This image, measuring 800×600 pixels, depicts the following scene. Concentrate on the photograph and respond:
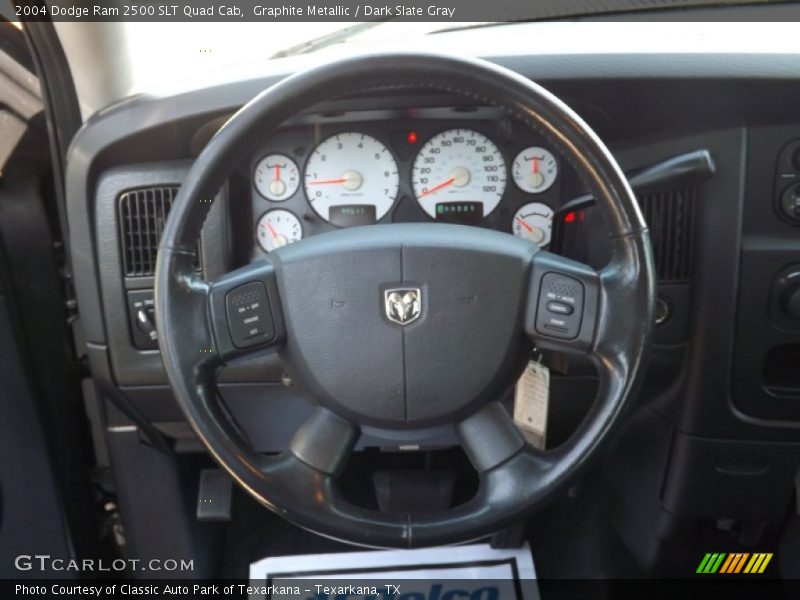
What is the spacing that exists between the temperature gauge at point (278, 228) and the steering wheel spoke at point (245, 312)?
0.28m

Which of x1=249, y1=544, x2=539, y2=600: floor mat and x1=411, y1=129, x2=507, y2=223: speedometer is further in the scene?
x1=249, y1=544, x2=539, y2=600: floor mat

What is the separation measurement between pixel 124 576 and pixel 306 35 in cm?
117

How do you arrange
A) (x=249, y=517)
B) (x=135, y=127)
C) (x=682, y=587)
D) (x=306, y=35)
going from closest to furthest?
(x=135, y=127) → (x=306, y=35) → (x=682, y=587) → (x=249, y=517)

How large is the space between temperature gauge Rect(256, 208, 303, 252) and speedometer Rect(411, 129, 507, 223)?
20cm

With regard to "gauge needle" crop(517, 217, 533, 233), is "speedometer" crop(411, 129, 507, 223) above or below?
above

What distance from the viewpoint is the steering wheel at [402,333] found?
0.93 meters

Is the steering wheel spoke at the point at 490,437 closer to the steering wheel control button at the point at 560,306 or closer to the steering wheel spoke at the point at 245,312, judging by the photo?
the steering wheel control button at the point at 560,306

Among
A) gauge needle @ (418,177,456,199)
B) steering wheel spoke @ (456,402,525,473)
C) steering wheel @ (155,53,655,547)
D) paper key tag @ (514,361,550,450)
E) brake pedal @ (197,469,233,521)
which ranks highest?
gauge needle @ (418,177,456,199)

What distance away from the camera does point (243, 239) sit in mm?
1306

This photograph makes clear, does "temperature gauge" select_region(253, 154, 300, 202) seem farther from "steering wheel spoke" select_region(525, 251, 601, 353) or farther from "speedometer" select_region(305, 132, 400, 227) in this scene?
"steering wheel spoke" select_region(525, 251, 601, 353)

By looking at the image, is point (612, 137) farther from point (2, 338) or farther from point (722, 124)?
point (2, 338)

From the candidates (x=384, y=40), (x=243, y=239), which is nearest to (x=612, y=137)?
(x=384, y=40)

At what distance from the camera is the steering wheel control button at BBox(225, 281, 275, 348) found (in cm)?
97
